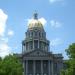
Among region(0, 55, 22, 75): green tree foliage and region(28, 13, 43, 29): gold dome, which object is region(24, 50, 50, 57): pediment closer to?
region(28, 13, 43, 29): gold dome

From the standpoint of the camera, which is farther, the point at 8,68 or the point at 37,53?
the point at 37,53

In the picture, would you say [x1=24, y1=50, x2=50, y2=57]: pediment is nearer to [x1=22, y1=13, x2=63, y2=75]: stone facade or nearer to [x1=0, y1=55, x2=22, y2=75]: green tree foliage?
[x1=22, y1=13, x2=63, y2=75]: stone facade

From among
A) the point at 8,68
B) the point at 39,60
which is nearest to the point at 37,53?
the point at 39,60

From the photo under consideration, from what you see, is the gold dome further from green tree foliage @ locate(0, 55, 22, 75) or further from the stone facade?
green tree foliage @ locate(0, 55, 22, 75)

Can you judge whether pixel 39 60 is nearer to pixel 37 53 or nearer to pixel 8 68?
pixel 37 53

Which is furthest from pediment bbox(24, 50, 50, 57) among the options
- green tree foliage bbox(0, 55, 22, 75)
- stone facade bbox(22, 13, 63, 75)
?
green tree foliage bbox(0, 55, 22, 75)

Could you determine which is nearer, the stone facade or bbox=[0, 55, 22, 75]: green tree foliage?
bbox=[0, 55, 22, 75]: green tree foliage

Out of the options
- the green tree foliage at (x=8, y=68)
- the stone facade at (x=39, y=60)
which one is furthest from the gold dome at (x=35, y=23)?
the green tree foliage at (x=8, y=68)

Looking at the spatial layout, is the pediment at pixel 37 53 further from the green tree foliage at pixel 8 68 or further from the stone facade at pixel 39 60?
the green tree foliage at pixel 8 68

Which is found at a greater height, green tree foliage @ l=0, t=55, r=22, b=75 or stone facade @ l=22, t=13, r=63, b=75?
stone facade @ l=22, t=13, r=63, b=75

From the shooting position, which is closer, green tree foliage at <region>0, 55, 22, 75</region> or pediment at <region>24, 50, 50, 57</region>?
green tree foliage at <region>0, 55, 22, 75</region>

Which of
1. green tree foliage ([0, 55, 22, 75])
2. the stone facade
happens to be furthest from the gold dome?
A: green tree foliage ([0, 55, 22, 75])

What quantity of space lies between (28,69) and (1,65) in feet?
266

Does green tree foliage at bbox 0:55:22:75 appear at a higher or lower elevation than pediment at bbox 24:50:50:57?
lower
